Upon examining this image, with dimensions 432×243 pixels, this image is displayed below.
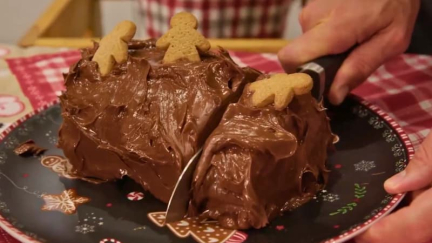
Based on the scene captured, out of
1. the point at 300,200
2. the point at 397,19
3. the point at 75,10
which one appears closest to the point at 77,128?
the point at 300,200

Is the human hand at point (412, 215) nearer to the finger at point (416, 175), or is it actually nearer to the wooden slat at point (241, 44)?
the finger at point (416, 175)

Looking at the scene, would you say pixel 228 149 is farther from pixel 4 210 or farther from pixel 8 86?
pixel 8 86

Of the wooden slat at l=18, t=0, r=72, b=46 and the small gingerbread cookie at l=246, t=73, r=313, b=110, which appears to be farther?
the wooden slat at l=18, t=0, r=72, b=46

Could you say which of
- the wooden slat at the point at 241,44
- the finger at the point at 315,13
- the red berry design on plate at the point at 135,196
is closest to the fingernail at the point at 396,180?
the red berry design on plate at the point at 135,196

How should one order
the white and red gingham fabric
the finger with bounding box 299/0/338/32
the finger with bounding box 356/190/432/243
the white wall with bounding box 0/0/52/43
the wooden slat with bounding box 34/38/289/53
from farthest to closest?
the white wall with bounding box 0/0/52/43 < the white and red gingham fabric < the wooden slat with bounding box 34/38/289/53 < the finger with bounding box 299/0/338/32 < the finger with bounding box 356/190/432/243

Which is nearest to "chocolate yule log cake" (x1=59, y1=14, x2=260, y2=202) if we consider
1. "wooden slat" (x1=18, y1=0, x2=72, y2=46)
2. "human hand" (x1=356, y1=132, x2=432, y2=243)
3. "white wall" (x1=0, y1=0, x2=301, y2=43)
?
"human hand" (x1=356, y1=132, x2=432, y2=243)

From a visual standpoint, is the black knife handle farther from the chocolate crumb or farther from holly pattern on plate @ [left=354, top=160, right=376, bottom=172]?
the chocolate crumb
